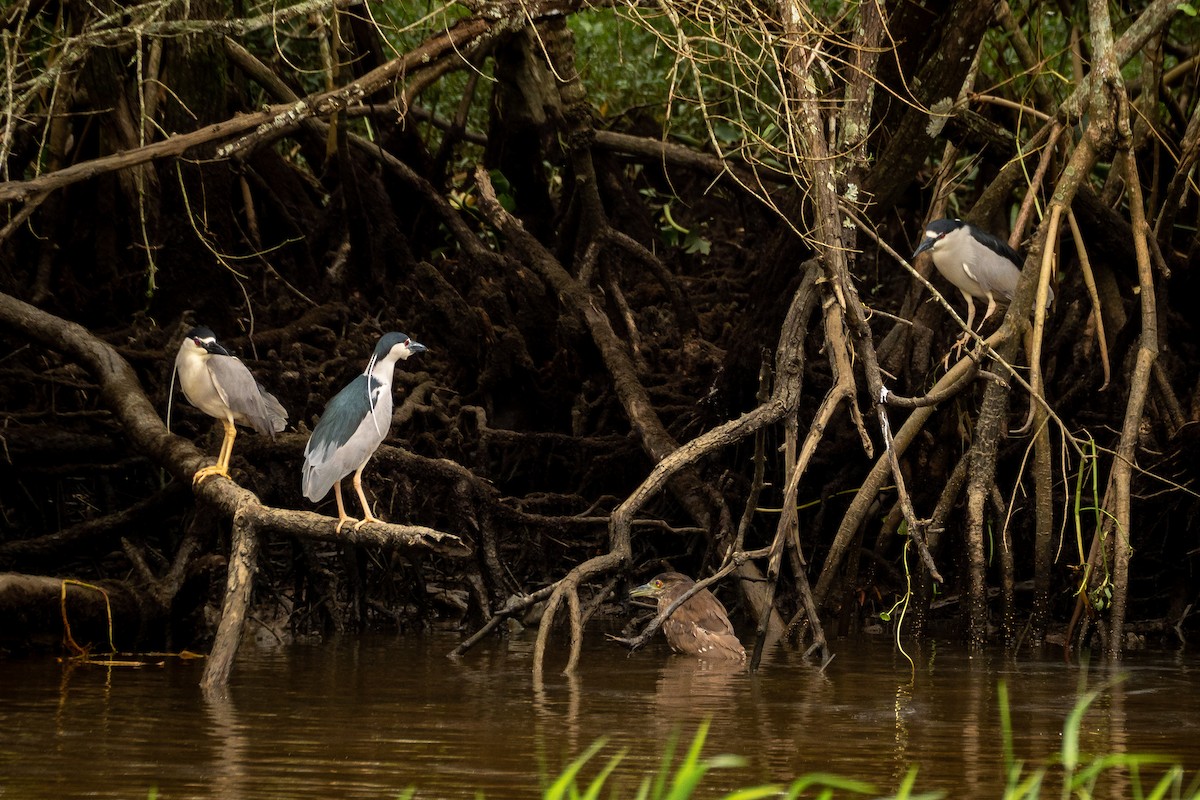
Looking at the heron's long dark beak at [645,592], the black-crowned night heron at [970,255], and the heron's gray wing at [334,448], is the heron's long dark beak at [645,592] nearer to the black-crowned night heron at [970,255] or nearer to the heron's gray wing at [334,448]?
the heron's gray wing at [334,448]

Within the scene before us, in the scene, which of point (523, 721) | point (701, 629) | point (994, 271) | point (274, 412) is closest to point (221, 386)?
point (274, 412)

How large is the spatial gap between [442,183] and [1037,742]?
591cm

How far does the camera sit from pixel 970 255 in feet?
25.0

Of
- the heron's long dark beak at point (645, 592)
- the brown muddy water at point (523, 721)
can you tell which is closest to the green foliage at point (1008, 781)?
the brown muddy water at point (523, 721)

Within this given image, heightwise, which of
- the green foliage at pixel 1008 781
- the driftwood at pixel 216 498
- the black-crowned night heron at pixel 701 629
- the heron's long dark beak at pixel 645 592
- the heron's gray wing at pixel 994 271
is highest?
the heron's gray wing at pixel 994 271

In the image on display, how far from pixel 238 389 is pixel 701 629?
2.34 meters

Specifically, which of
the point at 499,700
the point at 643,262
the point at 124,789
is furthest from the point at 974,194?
the point at 124,789

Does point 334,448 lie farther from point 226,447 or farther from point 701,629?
point 701,629

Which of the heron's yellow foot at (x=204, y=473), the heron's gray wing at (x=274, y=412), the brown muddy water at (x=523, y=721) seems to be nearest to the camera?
the brown muddy water at (x=523, y=721)

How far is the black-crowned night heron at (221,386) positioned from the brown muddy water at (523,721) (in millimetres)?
1073

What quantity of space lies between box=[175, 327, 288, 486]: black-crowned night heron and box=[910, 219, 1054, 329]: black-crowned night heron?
10.7ft

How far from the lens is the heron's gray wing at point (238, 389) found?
6832mm

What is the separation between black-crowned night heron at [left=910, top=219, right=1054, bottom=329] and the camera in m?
7.60

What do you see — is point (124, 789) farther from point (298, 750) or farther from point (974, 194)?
point (974, 194)
